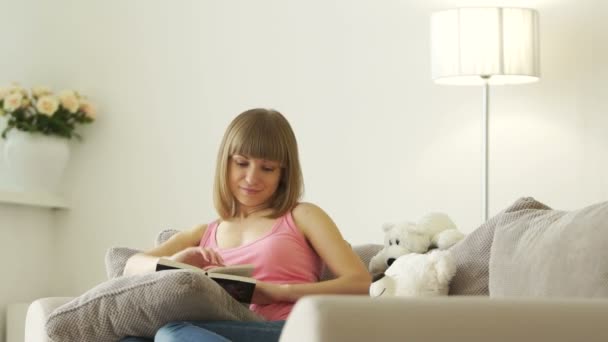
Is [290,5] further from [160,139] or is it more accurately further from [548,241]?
[548,241]

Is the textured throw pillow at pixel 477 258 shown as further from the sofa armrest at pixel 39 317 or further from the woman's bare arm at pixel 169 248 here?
the sofa armrest at pixel 39 317

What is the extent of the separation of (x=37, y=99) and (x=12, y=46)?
1.06 ft

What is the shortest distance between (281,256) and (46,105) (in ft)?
7.11

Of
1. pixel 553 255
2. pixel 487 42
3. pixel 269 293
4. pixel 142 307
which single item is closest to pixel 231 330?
pixel 142 307

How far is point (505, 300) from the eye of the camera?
3.42 ft

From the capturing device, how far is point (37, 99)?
4555 millimetres

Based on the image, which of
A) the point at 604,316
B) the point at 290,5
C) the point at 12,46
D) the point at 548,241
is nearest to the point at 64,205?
the point at 12,46

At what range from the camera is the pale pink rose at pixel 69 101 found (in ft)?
14.9

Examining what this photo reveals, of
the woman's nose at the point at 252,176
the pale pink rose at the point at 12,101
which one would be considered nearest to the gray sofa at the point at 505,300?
the woman's nose at the point at 252,176

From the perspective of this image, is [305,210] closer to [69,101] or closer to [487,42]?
[487,42]

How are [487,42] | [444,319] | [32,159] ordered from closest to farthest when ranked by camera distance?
[444,319]
[487,42]
[32,159]

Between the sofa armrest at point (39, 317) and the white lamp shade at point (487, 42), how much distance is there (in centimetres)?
152

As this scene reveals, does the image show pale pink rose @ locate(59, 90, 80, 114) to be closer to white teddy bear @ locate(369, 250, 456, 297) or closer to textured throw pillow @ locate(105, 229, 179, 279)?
textured throw pillow @ locate(105, 229, 179, 279)

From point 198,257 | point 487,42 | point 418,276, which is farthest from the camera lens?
point 487,42
